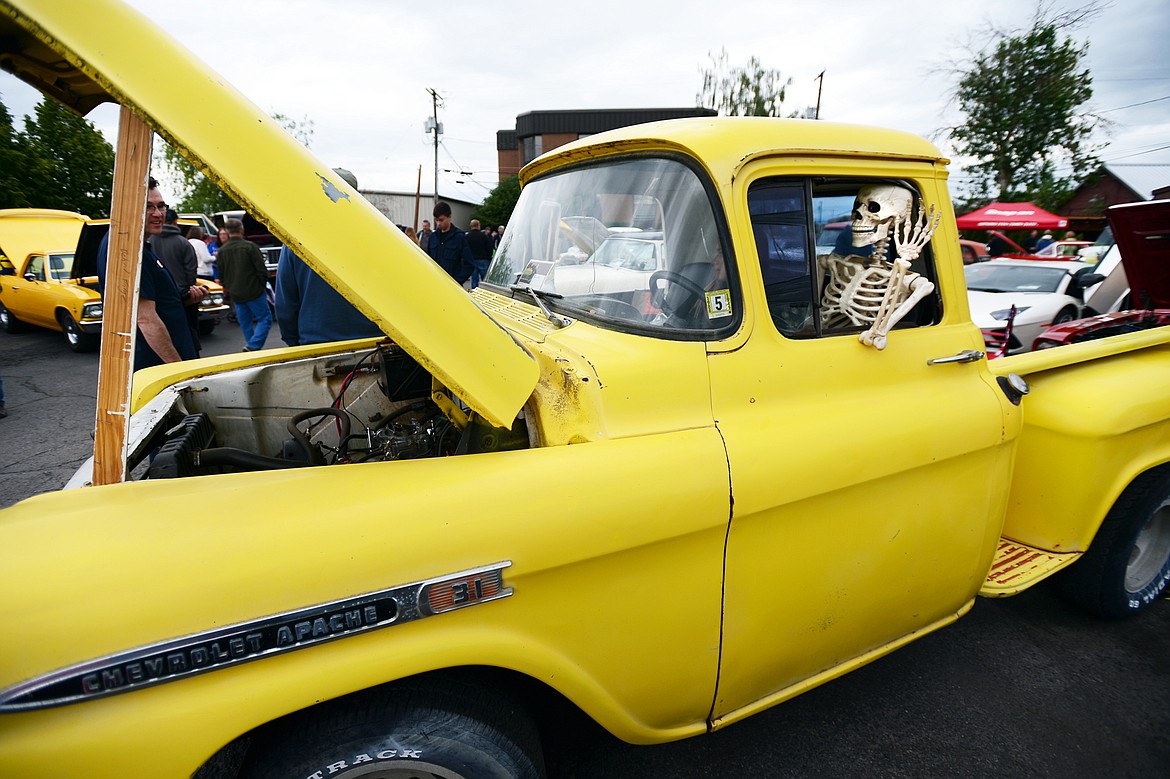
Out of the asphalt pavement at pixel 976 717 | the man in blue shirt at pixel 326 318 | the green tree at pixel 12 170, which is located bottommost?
the asphalt pavement at pixel 976 717

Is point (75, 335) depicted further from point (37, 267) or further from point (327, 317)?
point (327, 317)

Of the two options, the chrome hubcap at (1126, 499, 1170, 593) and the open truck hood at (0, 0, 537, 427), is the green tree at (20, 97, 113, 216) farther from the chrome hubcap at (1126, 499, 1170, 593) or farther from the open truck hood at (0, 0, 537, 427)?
the chrome hubcap at (1126, 499, 1170, 593)

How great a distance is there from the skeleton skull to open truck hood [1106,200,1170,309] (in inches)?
129

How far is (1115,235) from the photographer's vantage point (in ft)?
14.7

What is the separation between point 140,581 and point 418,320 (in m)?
0.72

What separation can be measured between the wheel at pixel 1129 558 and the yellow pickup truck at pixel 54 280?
31.7 feet

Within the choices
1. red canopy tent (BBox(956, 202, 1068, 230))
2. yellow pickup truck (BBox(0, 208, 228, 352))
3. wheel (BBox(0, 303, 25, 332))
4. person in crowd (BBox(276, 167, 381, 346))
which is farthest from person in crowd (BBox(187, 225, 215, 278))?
red canopy tent (BBox(956, 202, 1068, 230))

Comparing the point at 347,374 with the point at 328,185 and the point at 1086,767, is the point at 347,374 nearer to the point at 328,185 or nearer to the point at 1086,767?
the point at 328,185

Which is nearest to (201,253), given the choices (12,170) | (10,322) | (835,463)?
(10,322)

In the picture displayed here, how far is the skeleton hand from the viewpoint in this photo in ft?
6.44

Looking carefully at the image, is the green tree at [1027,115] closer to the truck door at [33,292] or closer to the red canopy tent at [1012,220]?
the red canopy tent at [1012,220]

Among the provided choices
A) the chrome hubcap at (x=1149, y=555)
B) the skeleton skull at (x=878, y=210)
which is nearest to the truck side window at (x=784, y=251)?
the skeleton skull at (x=878, y=210)

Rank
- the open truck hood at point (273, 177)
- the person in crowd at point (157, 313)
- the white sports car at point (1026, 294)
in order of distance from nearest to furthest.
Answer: the open truck hood at point (273, 177)
the person in crowd at point (157, 313)
the white sports car at point (1026, 294)

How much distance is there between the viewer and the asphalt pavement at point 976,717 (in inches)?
81.5
